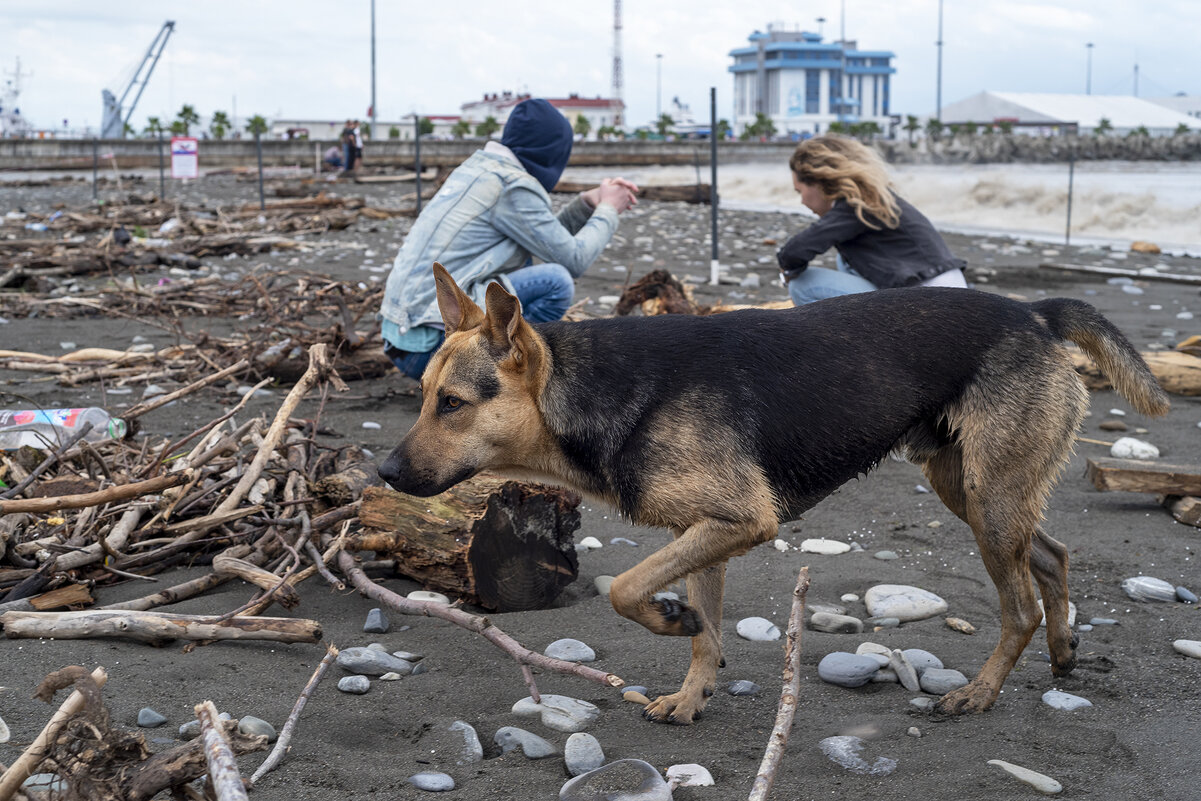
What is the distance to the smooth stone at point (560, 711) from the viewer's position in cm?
358

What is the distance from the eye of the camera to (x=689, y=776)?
321 cm

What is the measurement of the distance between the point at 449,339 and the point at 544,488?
97 centimetres

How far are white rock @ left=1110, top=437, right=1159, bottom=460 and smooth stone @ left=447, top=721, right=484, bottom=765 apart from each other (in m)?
4.98

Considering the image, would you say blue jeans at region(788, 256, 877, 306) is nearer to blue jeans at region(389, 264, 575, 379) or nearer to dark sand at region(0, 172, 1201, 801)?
dark sand at region(0, 172, 1201, 801)

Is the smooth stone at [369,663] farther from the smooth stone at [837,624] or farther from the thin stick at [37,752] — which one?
the smooth stone at [837,624]

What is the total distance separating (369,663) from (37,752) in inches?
67.0

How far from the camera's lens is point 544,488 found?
4.47 m

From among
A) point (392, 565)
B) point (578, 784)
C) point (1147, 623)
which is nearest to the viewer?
point (578, 784)

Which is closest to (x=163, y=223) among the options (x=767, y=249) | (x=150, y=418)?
(x=767, y=249)

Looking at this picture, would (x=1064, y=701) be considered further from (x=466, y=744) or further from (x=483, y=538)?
(x=483, y=538)

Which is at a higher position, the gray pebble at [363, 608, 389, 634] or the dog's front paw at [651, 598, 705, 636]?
the dog's front paw at [651, 598, 705, 636]

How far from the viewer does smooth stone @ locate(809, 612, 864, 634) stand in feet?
14.6

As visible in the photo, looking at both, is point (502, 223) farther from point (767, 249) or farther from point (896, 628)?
point (767, 249)

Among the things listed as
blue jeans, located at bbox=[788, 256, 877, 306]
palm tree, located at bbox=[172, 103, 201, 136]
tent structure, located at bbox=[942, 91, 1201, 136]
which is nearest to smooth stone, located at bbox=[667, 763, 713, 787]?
blue jeans, located at bbox=[788, 256, 877, 306]
